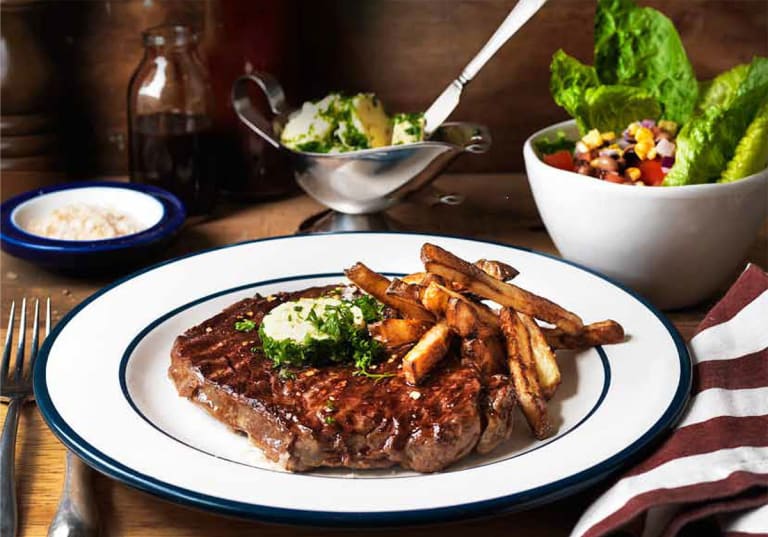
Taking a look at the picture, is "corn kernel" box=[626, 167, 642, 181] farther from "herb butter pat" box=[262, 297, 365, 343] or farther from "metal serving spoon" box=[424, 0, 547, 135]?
"herb butter pat" box=[262, 297, 365, 343]

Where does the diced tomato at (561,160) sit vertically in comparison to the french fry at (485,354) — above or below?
above

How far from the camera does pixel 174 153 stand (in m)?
2.86

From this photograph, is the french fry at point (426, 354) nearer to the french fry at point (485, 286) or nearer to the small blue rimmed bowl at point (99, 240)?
the french fry at point (485, 286)

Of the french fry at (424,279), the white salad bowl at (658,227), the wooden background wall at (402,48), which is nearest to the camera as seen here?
the french fry at (424,279)

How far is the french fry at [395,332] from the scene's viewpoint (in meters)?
1.84

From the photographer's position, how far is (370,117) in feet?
8.91

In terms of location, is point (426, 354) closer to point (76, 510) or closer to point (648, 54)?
point (76, 510)

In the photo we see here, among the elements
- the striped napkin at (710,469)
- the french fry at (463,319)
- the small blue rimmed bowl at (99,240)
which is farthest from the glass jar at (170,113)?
the striped napkin at (710,469)

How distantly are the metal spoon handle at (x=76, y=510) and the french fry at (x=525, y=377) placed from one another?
0.71 m

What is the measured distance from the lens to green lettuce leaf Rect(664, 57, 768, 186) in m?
2.27

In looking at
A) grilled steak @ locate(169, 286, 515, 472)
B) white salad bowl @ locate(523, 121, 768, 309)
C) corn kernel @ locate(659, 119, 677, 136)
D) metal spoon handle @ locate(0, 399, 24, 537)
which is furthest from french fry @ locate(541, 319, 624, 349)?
metal spoon handle @ locate(0, 399, 24, 537)

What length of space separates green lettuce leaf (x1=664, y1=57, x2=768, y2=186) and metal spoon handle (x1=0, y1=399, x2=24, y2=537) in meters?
1.43

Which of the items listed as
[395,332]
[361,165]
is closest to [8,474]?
[395,332]

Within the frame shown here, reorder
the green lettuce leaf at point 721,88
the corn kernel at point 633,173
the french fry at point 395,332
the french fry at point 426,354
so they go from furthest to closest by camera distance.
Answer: the green lettuce leaf at point 721,88 → the corn kernel at point 633,173 → the french fry at point 395,332 → the french fry at point 426,354
